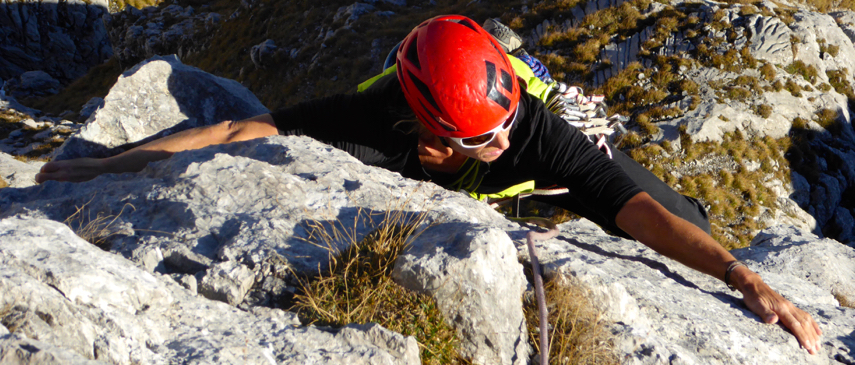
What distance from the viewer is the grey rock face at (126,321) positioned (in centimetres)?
170

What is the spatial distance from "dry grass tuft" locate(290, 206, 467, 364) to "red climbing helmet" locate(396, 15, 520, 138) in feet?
4.65

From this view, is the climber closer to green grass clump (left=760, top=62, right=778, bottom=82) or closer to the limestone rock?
the limestone rock

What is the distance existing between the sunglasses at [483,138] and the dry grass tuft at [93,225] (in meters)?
2.51

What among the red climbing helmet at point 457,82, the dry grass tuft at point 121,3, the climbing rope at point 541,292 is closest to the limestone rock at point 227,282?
the climbing rope at point 541,292

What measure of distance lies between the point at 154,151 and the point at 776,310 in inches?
202

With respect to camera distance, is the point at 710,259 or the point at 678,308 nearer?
the point at 678,308

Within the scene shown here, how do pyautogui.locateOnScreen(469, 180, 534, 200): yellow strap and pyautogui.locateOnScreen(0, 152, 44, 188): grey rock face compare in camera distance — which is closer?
pyautogui.locateOnScreen(469, 180, 534, 200): yellow strap

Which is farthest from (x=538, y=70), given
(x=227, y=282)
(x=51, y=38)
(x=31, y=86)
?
(x=51, y=38)

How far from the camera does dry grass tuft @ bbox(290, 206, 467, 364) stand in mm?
2361

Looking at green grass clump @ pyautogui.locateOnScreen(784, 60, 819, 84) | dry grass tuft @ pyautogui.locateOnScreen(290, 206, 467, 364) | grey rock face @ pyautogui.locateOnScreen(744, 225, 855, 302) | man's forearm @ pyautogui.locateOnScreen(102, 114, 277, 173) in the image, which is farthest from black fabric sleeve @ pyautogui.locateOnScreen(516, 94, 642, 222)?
green grass clump @ pyautogui.locateOnScreen(784, 60, 819, 84)

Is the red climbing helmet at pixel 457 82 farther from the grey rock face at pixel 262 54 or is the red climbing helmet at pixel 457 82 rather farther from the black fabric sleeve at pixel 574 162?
the grey rock face at pixel 262 54

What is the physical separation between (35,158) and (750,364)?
20.8 metres

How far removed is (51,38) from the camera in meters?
43.6

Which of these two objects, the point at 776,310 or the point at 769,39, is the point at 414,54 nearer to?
the point at 776,310
